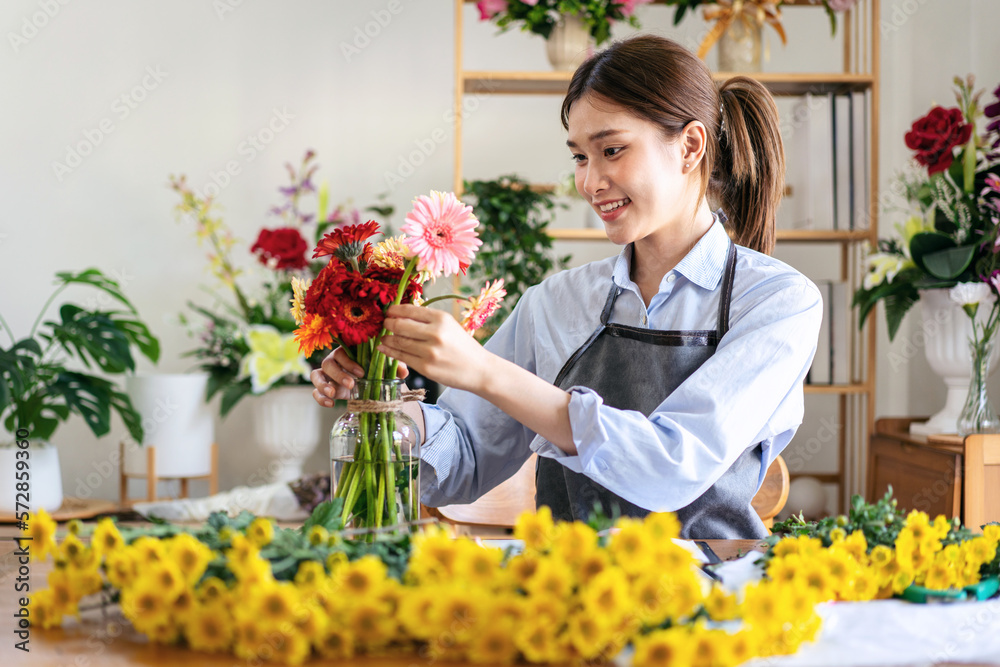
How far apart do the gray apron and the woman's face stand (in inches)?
5.8

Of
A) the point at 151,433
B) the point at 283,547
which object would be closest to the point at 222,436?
the point at 151,433

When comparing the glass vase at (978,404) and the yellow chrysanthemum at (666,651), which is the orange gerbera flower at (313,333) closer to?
the yellow chrysanthemum at (666,651)

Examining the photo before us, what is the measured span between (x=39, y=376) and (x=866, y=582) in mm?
2164

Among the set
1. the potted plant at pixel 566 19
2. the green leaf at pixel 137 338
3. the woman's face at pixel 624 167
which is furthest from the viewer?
the potted plant at pixel 566 19

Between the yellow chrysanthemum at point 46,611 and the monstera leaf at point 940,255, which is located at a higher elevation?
the monstera leaf at point 940,255

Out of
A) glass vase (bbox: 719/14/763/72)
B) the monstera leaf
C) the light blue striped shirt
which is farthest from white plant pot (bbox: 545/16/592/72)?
the light blue striped shirt

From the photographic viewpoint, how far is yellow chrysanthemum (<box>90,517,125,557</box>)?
23.6 inches

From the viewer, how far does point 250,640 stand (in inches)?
20.9

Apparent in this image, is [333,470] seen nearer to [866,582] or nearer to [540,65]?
[866,582]

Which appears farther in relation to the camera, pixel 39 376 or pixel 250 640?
pixel 39 376

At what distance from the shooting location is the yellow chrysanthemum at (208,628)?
0.55 meters

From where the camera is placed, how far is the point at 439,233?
770 millimetres

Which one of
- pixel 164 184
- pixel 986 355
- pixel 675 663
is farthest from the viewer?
pixel 164 184

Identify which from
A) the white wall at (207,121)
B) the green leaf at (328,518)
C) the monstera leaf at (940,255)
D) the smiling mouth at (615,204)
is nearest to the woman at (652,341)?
the smiling mouth at (615,204)
